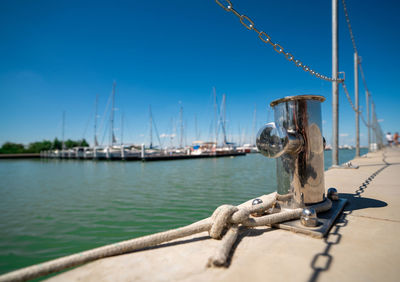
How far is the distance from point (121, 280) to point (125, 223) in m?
3.36

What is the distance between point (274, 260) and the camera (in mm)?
1309

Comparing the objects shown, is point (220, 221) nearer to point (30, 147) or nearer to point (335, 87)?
point (335, 87)

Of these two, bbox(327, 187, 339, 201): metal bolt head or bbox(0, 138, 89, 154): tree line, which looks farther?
bbox(0, 138, 89, 154): tree line

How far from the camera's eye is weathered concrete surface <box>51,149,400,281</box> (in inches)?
45.5

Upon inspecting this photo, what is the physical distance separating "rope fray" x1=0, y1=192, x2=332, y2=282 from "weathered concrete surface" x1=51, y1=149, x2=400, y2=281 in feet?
0.16

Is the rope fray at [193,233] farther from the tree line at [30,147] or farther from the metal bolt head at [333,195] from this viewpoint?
the tree line at [30,147]

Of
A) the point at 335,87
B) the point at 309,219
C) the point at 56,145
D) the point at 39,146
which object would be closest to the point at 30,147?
the point at 39,146

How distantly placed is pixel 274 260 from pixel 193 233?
65cm

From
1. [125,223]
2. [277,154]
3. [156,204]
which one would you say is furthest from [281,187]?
[156,204]

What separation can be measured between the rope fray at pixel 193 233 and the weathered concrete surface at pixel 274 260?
5 cm

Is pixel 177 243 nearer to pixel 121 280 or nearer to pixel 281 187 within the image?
pixel 121 280

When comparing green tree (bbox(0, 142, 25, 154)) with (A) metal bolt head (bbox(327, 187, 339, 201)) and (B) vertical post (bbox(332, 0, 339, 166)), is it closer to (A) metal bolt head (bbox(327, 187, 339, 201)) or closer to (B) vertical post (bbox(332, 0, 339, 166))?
(B) vertical post (bbox(332, 0, 339, 166))

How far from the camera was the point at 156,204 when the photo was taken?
5660 millimetres

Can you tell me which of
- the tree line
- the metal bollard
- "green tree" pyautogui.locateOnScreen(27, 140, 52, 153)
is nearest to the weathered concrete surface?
the metal bollard
